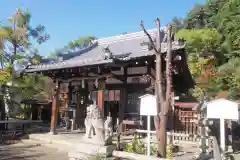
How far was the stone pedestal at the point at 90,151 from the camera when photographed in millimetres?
7771

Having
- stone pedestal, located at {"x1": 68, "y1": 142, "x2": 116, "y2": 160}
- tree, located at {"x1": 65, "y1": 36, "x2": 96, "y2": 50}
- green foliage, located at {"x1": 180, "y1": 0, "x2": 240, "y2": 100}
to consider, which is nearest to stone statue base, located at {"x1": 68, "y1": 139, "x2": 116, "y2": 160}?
stone pedestal, located at {"x1": 68, "y1": 142, "x2": 116, "y2": 160}

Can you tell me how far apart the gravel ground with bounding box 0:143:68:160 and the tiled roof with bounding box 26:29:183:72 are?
384 centimetres

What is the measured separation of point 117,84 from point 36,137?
16.1 feet

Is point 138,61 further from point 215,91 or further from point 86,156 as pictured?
point 215,91

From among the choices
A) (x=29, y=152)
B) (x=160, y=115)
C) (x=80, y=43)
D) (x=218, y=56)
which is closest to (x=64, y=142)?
(x=29, y=152)

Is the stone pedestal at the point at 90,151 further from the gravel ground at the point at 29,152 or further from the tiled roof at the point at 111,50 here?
the tiled roof at the point at 111,50

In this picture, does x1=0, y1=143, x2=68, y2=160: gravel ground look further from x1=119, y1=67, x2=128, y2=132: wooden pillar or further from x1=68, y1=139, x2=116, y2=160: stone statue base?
x1=119, y1=67, x2=128, y2=132: wooden pillar

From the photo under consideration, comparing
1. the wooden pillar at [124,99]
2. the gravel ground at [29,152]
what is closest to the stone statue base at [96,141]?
the gravel ground at [29,152]

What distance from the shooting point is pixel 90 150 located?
7.98 meters

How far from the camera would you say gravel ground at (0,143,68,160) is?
834 centimetres

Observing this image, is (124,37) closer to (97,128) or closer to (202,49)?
(97,128)

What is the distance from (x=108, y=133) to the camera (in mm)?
8242

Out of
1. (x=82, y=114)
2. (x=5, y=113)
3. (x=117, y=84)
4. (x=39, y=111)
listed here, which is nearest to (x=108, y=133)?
(x=117, y=84)

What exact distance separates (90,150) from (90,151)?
3 cm
